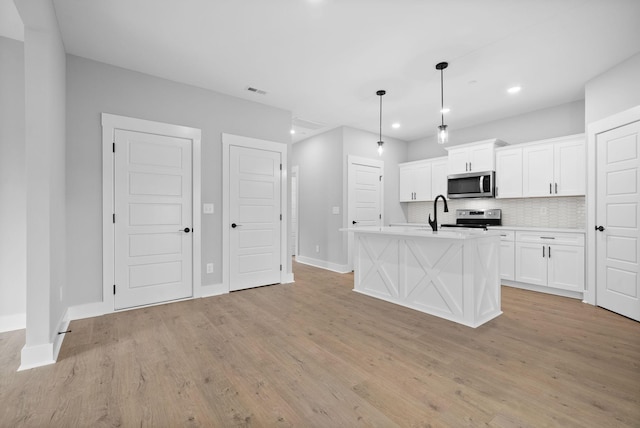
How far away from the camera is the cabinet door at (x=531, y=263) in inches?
166

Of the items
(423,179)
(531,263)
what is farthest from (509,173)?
(423,179)

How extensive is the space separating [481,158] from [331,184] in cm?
271

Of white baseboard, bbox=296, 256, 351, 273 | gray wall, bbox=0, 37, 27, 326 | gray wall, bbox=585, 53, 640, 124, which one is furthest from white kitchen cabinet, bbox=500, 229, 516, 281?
gray wall, bbox=0, 37, 27, 326

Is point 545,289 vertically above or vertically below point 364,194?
below

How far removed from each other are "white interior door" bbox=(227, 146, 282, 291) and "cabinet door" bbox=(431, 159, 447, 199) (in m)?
3.22

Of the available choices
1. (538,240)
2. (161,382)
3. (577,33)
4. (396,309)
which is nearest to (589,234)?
(538,240)

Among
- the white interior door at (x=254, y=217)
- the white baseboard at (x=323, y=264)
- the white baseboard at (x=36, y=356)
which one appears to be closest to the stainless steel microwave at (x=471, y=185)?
the white baseboard at (x=323, y=264)

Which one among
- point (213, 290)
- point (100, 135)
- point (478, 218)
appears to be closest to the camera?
point (100, 135)

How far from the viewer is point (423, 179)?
240 inches

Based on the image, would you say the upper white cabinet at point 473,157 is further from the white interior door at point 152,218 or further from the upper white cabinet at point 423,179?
the white interior door at point 152,218

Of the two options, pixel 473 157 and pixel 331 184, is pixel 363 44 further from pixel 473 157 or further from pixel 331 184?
pixel 473 157

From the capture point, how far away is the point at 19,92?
2.87 m

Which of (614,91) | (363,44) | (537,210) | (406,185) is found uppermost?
(363,44)

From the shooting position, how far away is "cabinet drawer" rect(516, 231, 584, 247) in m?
3.92
